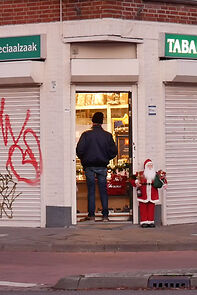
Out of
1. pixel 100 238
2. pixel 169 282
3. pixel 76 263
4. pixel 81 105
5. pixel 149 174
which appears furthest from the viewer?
pixel 81 105

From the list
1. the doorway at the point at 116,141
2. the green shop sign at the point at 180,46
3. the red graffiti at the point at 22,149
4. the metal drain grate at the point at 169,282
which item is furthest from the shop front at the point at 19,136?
the metal drain grate at the point at 169,282

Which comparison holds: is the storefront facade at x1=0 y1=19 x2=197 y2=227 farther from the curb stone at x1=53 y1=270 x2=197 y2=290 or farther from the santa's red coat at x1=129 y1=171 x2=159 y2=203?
the curb stone at x1=53 y1=270 x2=197 y2=290

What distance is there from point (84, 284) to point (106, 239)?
4.13m

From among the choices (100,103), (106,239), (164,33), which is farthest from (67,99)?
(106,239)

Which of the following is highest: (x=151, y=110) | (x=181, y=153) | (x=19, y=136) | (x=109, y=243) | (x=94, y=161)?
(x=151, y=110)

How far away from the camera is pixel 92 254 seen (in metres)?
13.5

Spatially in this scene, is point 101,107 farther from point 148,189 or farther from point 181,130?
point 148,189

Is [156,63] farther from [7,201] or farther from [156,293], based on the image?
[156,293]

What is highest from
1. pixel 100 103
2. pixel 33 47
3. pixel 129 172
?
pixel 33 47

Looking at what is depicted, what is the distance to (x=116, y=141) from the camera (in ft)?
56.9

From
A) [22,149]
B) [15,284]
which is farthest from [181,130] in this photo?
[15,284]

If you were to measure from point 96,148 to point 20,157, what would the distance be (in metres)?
1.53

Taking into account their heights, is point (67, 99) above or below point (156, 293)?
above

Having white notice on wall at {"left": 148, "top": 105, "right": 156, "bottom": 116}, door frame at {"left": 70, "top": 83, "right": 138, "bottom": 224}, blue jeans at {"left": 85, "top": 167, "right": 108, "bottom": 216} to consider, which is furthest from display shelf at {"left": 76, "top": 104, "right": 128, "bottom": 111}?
blue jeans at {"left": 85, "top": 167, "right": 108, "bottom": 216}
